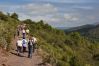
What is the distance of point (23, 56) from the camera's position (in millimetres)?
29109

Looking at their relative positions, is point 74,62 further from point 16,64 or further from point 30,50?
point 16,64

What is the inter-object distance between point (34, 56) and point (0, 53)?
11.6 feet

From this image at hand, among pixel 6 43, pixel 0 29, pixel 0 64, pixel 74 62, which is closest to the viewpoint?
pixel 0 64

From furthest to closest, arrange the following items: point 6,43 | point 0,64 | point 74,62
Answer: point 74,62 → point 6,43 → point 0,64

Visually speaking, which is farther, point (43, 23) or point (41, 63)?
point (43, 23)

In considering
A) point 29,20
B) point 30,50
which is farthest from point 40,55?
point 29,20

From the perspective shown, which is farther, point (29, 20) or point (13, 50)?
point (29, 20)

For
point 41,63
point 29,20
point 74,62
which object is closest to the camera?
point 41,63

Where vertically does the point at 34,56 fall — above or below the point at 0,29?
below

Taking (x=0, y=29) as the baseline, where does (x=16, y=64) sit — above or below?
below

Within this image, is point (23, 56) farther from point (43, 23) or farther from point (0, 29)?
point (43, 23)

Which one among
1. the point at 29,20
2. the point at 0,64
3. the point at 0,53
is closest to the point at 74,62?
the point at 0,53

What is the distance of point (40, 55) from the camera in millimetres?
31422

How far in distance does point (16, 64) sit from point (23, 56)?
3201mm
